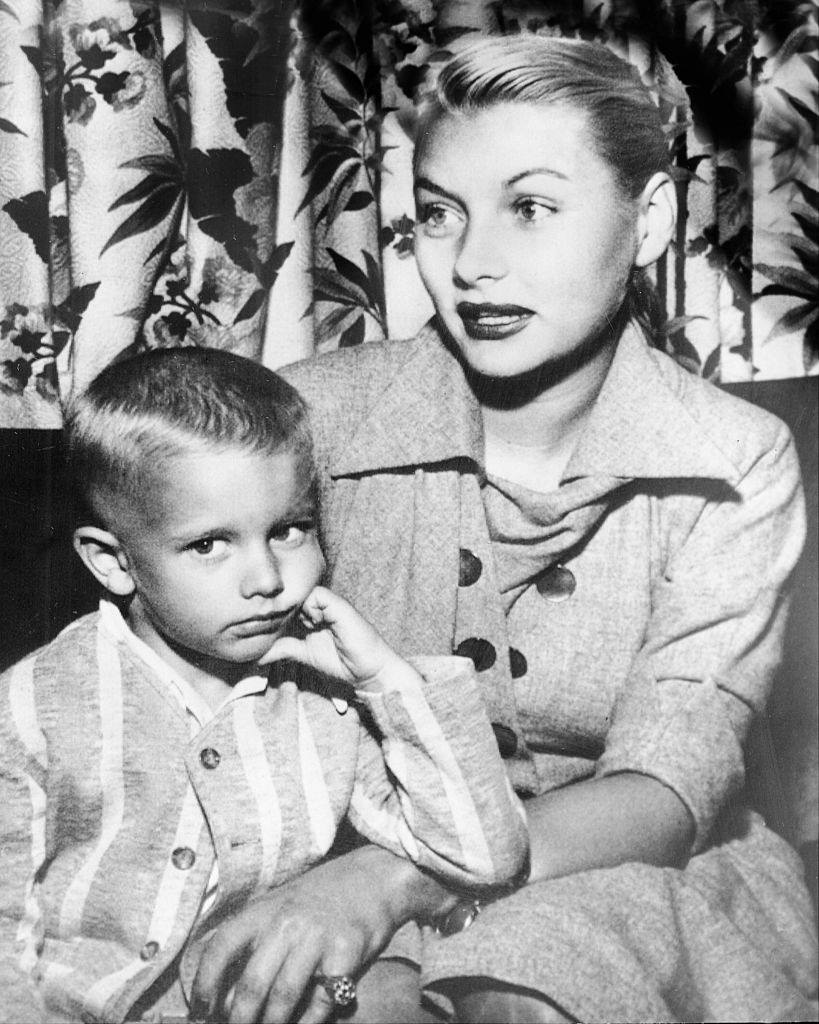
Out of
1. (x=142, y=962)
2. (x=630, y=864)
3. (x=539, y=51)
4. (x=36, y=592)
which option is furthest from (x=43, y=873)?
(x=539, y=51)

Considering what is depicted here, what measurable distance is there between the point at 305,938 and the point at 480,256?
1.84ft

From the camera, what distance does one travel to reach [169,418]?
78 centimetres

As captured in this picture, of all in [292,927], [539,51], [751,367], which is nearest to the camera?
[292,927]

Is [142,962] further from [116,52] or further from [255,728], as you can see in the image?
[116,52]

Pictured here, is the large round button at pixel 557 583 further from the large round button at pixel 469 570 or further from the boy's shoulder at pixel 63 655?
the boy's shoulder at pixel 63 655

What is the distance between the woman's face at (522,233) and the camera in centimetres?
84

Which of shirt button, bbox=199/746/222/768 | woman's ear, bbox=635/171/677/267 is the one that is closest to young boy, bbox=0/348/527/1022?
shirt button, bbox=199/746/222/768

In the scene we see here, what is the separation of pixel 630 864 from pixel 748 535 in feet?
1.01

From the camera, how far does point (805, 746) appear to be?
91 cm

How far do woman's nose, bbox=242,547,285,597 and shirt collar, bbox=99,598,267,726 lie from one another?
0.09 m

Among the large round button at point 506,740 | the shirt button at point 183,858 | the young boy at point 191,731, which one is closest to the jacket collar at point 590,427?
the young boy at point 191,731

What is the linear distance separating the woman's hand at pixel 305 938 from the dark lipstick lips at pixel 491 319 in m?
0.44

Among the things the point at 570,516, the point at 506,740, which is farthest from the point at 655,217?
the point at 506,740

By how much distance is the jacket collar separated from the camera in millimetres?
902
